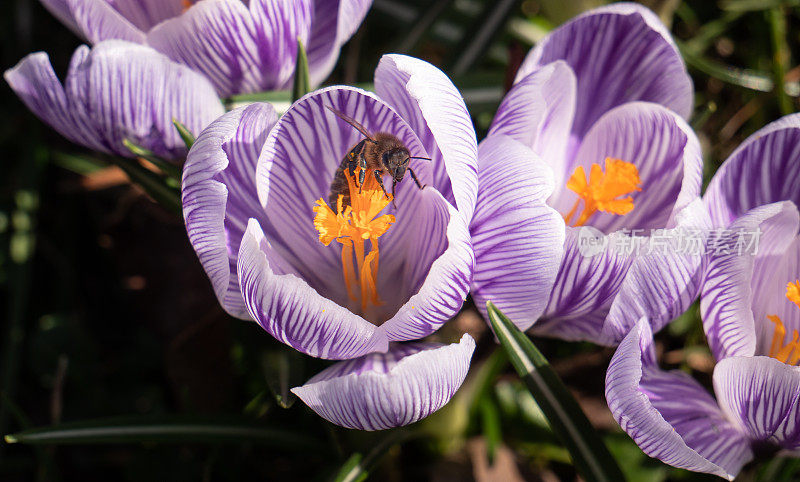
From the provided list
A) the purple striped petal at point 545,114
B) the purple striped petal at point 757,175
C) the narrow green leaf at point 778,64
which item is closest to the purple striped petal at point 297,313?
the purple striped petal at point 545,114

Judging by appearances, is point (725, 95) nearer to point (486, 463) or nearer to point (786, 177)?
point (786, 177)

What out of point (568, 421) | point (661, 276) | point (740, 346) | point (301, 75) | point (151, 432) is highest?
point (301, 75)

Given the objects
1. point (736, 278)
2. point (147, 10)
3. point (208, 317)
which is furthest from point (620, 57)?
point (208, 317)

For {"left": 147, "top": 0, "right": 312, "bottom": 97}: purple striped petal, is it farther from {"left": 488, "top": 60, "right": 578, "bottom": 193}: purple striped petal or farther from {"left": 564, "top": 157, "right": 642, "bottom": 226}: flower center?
{"left": 564, "top": 157, "right": 642, "bottom": 226}: flower center

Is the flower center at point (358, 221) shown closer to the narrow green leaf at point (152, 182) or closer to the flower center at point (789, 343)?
the narrow green leaf at point (152, 182)

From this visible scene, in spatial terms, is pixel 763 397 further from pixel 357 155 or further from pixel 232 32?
pixel 232 32

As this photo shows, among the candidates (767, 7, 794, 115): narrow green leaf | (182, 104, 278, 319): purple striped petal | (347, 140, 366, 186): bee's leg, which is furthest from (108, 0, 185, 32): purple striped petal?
(767, 7, 794, 115): narrow green leaf

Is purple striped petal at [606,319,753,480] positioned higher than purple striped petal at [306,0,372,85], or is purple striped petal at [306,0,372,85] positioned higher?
purple striped petal at [306,0,372,85]

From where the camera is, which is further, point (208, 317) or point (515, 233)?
point (208, 317)
